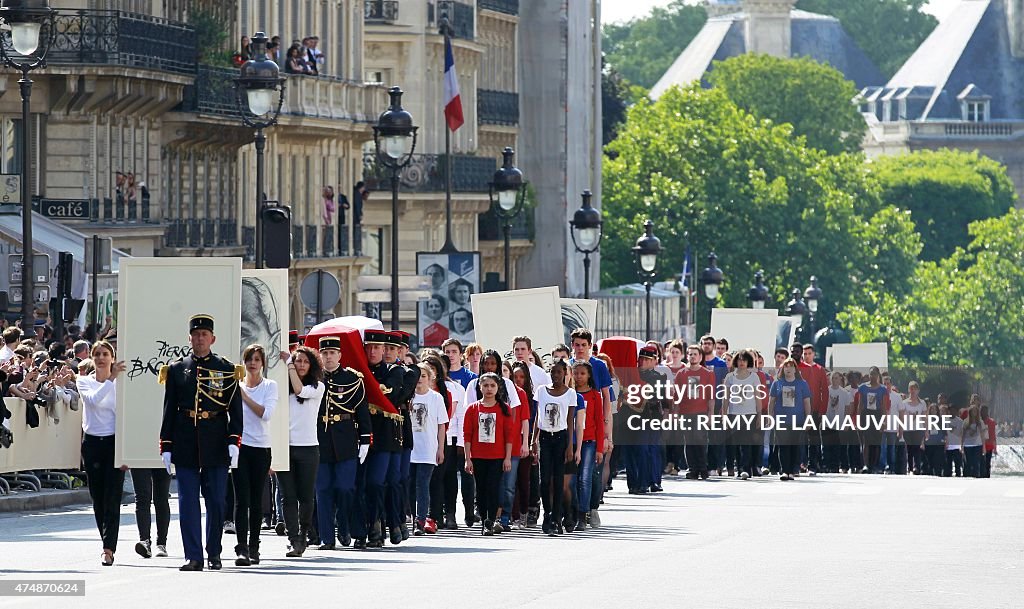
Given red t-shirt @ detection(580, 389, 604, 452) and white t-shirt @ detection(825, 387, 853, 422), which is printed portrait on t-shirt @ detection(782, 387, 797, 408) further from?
red t-shirt @ detection(580, 389, 604, 452)

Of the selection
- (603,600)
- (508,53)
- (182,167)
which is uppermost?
(508,53)

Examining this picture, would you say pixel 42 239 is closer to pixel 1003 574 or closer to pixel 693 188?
pixel 1003 574

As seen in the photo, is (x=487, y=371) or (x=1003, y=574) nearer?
(x=1003, y=574)

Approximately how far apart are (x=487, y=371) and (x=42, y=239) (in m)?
17.3

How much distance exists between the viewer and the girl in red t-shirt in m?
27.7

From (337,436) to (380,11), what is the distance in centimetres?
4999

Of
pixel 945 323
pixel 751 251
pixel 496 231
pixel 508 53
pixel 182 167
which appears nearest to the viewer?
pixel 182 167

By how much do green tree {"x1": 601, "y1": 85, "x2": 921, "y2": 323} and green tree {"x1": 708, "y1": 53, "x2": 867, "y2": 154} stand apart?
2618cm

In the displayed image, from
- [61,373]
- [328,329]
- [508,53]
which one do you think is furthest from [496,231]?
[328,329]

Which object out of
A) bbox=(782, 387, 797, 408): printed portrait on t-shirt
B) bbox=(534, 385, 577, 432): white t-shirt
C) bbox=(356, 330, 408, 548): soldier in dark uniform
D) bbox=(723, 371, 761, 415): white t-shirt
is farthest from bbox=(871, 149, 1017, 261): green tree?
bbox=(356, 330, 408, 548): soldier in dark uniform

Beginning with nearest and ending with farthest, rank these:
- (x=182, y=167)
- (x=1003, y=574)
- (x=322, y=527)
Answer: (x=1003, y=574) < (x=322, y=527) < (x=182, y=167)

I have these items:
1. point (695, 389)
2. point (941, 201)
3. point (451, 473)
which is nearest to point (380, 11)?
point (695, 389)

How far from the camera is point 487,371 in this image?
90.7 feet

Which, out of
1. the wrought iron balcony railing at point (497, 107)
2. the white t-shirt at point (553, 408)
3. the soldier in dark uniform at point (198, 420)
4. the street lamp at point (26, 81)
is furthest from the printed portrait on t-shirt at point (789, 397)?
the wrought iron balcony railing at point (497, 107)
